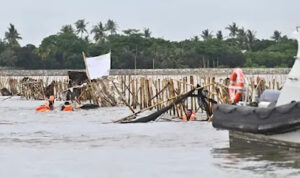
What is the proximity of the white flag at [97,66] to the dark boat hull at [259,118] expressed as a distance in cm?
2214

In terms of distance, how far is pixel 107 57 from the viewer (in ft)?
144

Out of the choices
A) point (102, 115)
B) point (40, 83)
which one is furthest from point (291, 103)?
point (40, 83)

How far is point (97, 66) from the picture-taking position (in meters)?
43.1

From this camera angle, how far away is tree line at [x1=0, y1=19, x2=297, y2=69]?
121m

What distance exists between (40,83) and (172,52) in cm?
6771

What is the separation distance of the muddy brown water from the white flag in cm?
1170

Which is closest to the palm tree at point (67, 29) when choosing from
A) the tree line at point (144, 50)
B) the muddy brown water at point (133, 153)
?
the tree line at point (144, 50)

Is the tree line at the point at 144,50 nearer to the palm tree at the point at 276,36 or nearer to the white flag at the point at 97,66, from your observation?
the palm tree at the point at 276,36

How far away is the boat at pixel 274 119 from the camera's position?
699 inches

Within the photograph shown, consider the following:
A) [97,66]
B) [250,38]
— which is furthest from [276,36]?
[97,66]

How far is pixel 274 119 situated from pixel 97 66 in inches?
1011

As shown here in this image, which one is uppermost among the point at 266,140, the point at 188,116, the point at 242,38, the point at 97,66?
the point at 242,38

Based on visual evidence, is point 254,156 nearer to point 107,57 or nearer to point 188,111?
point 188,111

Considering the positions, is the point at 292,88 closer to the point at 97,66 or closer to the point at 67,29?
the point at 97,66
